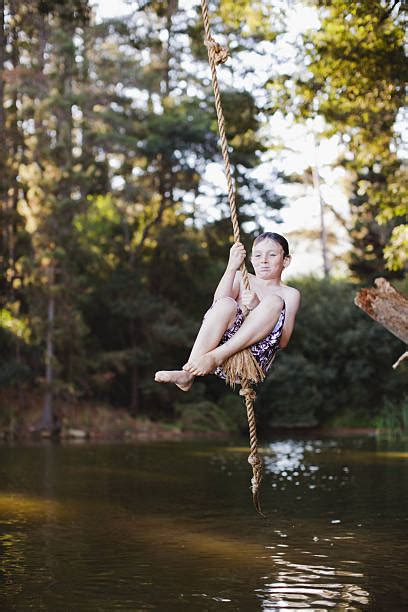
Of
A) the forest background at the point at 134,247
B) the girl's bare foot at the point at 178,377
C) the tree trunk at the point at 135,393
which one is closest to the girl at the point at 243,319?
the girl's bare foot at the point at 178,377

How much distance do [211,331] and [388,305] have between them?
237 cm

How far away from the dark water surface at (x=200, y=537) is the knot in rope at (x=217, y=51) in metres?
3.27

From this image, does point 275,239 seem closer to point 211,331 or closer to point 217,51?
point 211,331

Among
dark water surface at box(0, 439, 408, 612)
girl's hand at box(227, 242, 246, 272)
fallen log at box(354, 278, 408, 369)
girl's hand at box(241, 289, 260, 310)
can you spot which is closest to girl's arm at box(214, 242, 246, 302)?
girl's hand at box(227, 242, 246, 272)

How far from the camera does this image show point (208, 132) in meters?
27.2

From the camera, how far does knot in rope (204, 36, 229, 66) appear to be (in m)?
5.91

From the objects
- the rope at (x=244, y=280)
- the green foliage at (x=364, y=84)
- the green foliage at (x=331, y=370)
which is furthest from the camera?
the green foliage at (x=331, y=370)

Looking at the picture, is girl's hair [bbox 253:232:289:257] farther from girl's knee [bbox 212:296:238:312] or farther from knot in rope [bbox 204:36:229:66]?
knot in rope [bbox 204:36:229:66]

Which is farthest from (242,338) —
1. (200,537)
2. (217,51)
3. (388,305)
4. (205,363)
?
(200,537)

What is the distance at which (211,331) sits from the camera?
535 cm

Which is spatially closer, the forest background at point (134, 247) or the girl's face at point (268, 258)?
the girl's face at point (268, 258)

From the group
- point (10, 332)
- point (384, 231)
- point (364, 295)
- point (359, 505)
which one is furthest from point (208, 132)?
point (364, 295)

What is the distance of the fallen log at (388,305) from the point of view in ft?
23.9

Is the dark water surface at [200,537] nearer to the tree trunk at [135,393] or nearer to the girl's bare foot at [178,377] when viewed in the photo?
the girl's bare foot at [178,377]
